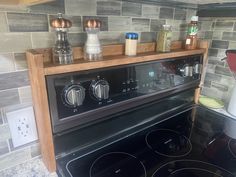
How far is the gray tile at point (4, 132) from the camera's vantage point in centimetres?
66

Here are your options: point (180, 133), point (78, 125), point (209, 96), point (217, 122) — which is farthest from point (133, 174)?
point (209, 96)

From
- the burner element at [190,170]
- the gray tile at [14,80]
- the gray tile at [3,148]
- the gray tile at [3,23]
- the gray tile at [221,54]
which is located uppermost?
the gray tile at [3,23]

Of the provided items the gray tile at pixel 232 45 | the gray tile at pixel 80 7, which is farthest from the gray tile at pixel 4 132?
the gray tile at pixel 232 45

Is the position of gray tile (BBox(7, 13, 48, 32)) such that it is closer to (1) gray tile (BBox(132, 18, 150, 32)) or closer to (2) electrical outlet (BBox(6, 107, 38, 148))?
(2) electrical outlet (BBox(6, 107, 38, 148))

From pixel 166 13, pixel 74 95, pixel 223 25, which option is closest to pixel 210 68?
pixel 223 25

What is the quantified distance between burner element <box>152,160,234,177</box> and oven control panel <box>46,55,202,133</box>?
0.29 m

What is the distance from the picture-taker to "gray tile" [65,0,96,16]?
69cm

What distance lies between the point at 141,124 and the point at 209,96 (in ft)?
1.94

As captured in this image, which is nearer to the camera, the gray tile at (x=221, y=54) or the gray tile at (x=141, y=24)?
the gray tile at (x=141, y=24)

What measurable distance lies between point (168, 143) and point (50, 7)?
68 centimetres

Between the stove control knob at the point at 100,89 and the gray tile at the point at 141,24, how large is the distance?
340 millimetres

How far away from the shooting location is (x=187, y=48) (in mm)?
1004

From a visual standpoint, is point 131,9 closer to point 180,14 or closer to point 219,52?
point 180,14

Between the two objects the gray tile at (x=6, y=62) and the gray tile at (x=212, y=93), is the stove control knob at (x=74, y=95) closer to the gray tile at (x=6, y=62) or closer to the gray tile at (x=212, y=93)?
the gray tile at (x=6, y=62)
